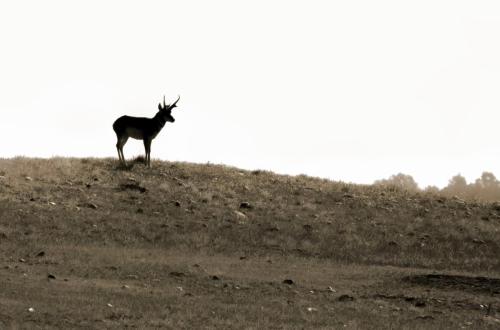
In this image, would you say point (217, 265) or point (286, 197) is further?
point (286, 197)

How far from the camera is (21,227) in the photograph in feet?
82.8

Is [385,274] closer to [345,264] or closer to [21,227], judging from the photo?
[345,264]

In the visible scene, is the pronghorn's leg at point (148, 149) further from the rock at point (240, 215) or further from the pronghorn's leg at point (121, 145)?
the rock at point (240, 215)

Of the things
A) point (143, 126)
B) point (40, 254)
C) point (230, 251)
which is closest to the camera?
point (40, 254)

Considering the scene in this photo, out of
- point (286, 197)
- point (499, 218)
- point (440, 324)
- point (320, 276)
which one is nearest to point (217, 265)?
point (320, 276)

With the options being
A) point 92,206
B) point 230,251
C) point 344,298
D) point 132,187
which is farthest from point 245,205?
point 344,298

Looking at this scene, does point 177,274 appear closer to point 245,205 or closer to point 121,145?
point 245,205

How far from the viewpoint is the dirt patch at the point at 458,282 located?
1912cm

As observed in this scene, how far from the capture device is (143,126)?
33.3m

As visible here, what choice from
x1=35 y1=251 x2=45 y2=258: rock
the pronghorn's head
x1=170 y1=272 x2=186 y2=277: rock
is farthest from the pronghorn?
x1=170 y1=272 x2=186 y2=277: rock

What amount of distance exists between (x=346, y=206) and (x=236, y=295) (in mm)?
15697

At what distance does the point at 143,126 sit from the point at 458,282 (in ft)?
56.4

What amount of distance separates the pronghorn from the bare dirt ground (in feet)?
4.82

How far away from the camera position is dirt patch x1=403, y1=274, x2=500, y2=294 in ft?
62.7
